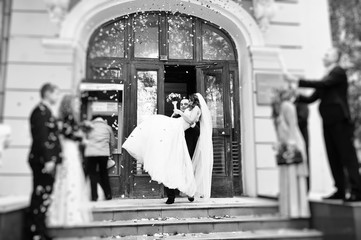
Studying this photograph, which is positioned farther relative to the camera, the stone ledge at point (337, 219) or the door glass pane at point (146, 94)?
the door glass pane at point (146, 94)

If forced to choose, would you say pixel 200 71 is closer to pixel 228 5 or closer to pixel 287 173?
pixel 228 5

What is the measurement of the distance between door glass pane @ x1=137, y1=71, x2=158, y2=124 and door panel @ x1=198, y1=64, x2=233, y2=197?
0.67m

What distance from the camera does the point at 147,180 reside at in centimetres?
479

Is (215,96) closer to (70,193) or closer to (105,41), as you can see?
(105,41)

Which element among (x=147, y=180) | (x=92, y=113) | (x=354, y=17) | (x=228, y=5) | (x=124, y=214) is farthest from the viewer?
(x=147, y=180)

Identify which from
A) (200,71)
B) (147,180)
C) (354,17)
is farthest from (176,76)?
(354,17)

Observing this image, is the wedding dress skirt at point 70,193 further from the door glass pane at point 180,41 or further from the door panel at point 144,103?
the door glass pane at point 180,41

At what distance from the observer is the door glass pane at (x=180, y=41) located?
15.2ft


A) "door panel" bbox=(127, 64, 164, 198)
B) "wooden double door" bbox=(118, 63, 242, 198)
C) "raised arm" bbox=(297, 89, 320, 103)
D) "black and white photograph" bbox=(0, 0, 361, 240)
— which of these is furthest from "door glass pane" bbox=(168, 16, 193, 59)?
"raised arm" bbox=(297, 89, 320, 103)

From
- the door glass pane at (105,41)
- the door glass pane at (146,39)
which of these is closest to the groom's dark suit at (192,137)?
the door glass pane at (146,39)

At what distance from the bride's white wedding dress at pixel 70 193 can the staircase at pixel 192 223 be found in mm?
57

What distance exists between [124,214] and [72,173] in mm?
1414

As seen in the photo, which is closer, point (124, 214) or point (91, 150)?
point (91, 150)

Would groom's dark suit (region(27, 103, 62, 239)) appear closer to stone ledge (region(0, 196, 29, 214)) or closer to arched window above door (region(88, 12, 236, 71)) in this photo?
stone ledge (region(0, 196, 29, 214))
